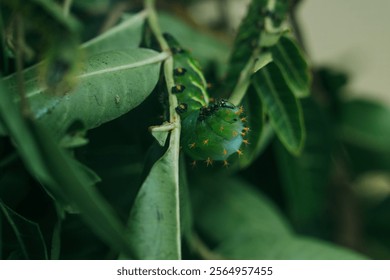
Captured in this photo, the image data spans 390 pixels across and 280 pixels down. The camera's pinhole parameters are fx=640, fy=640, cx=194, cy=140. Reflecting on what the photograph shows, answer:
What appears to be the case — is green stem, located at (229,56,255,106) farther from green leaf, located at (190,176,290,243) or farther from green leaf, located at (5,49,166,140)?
green leaf, located at (190,176,290,243)

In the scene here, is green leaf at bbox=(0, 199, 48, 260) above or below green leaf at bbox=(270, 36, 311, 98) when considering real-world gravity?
below

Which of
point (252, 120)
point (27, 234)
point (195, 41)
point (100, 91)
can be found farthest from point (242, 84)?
point (195, 41)

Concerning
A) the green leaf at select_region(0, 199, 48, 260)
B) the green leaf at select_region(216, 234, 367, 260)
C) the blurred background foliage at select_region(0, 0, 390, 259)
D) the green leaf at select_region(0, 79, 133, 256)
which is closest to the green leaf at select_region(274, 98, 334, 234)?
the blurred background foliage at select_region(0, 0, 390, 259)

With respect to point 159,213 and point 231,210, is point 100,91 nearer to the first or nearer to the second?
point 159,213

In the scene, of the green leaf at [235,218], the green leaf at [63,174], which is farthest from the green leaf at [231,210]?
the green leaf at [63,174]
